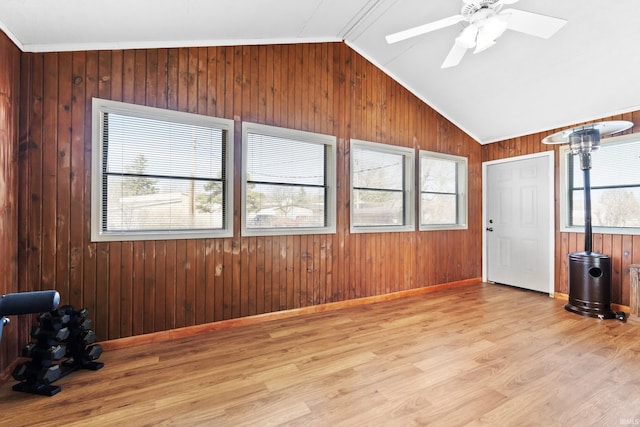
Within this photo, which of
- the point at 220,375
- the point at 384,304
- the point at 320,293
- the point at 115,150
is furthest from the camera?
the point at 384,304

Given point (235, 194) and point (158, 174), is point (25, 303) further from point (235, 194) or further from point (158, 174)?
point (235, 194)

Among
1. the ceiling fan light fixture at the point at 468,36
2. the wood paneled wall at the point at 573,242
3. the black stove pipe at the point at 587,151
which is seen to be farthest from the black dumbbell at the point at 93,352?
the wood paneled wall at the point at 573,242

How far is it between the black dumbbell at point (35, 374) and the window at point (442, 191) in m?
4.22

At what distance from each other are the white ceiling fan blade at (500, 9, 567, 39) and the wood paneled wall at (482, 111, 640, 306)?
8.67 feet

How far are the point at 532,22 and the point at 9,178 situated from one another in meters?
3.77

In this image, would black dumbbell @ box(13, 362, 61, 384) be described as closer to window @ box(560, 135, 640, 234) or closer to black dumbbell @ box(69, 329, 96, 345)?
black dumbbell @ box(69, 329, 96, 345)

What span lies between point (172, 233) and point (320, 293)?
5.92ft

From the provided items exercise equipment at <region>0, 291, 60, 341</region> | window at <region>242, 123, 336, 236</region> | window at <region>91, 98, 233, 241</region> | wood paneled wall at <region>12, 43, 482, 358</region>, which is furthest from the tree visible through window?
exercise equipment at <region>0, 291, 60, 341</region>

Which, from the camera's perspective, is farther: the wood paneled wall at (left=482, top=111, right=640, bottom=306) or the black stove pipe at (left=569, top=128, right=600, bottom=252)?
the wood paneled wall at (left=482, top=111, right=640, bottom=306)

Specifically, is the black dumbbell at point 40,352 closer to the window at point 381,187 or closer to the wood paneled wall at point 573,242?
the window at point 381,187

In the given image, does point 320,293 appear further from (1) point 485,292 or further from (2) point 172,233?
(1) point 485,292

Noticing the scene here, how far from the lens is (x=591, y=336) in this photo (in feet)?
8.85

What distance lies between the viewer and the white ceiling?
213 cm

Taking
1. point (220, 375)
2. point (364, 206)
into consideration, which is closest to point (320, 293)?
point (364, 206)
